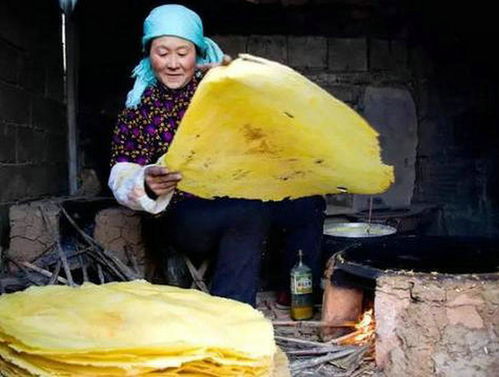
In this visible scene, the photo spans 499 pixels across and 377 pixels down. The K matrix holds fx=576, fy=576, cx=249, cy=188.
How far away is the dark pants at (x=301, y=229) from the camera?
2.55 m

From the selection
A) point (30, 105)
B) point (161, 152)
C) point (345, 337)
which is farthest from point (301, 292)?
point (30, 105)

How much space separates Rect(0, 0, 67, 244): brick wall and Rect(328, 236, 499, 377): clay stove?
1.71 metres

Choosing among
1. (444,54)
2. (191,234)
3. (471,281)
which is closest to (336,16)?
(444,54)

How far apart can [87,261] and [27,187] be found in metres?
0.51

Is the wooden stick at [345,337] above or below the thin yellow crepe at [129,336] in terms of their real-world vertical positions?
below

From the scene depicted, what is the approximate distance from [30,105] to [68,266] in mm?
905

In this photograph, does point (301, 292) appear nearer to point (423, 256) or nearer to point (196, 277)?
point (196, 277)

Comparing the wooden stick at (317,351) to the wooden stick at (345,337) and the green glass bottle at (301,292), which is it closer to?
the wooden stick at (345,337)

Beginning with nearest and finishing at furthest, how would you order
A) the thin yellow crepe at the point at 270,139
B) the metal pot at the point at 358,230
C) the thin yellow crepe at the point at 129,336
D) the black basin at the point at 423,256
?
the thin yellow crepe at the point at 129,336 → the thin yellow crepe at the point at 270,139 → the black basin at the point at 423,256 → the metal pot at the point at 358,230

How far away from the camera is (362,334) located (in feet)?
7.20

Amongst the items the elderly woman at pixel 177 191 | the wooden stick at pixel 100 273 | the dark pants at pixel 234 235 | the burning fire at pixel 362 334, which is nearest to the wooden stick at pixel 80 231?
the wooden stick at pixel 100 273

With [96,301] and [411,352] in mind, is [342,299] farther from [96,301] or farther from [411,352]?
[96,301]

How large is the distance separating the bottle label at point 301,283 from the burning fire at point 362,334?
32cm

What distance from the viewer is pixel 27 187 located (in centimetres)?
292
